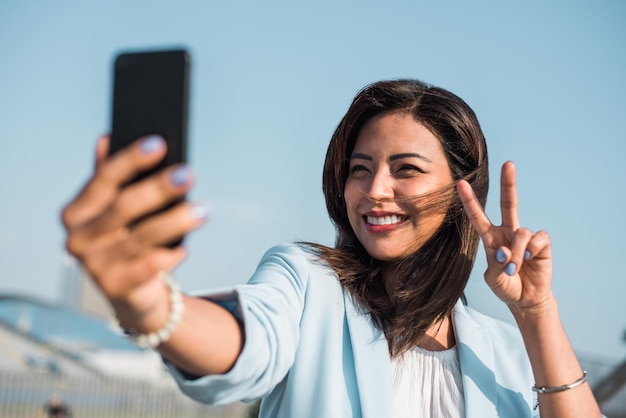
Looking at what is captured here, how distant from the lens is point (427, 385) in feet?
7.58

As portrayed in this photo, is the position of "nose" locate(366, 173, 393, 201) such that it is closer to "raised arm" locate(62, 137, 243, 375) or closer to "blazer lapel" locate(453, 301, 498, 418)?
"blazer lapel" locate(453, 301, 498, 418)

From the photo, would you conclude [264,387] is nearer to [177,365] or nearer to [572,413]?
[177,365]

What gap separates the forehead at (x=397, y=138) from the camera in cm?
247

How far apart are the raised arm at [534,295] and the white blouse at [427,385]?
272 millimetres

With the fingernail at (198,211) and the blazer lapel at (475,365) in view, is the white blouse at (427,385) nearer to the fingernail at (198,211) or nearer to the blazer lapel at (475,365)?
the blazer lapel at (475,365)

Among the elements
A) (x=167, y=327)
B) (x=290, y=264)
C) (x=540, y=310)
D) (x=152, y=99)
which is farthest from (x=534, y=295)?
(x=152, y=99)

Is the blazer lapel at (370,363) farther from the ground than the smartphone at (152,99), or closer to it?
closer to it

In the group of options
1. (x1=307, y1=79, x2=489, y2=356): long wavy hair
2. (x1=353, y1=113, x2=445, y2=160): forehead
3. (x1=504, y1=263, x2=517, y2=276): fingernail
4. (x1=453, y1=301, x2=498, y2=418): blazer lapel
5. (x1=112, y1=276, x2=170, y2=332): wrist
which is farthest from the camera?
(x1=353, y1=113, x2=445, y2=160): forehead

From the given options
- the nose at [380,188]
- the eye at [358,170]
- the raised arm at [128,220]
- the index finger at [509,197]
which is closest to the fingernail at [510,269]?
the index finger at [509,197]

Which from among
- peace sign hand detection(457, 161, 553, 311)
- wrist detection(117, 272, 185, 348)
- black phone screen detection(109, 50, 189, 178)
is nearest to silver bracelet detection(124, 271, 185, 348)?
wrist detection(117, 272, 185, 348)

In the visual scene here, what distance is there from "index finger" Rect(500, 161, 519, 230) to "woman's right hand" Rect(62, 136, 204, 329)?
1.18 metres

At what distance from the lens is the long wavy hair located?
7.78 feet

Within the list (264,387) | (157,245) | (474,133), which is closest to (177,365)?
(264,387)

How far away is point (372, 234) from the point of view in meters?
2.42
